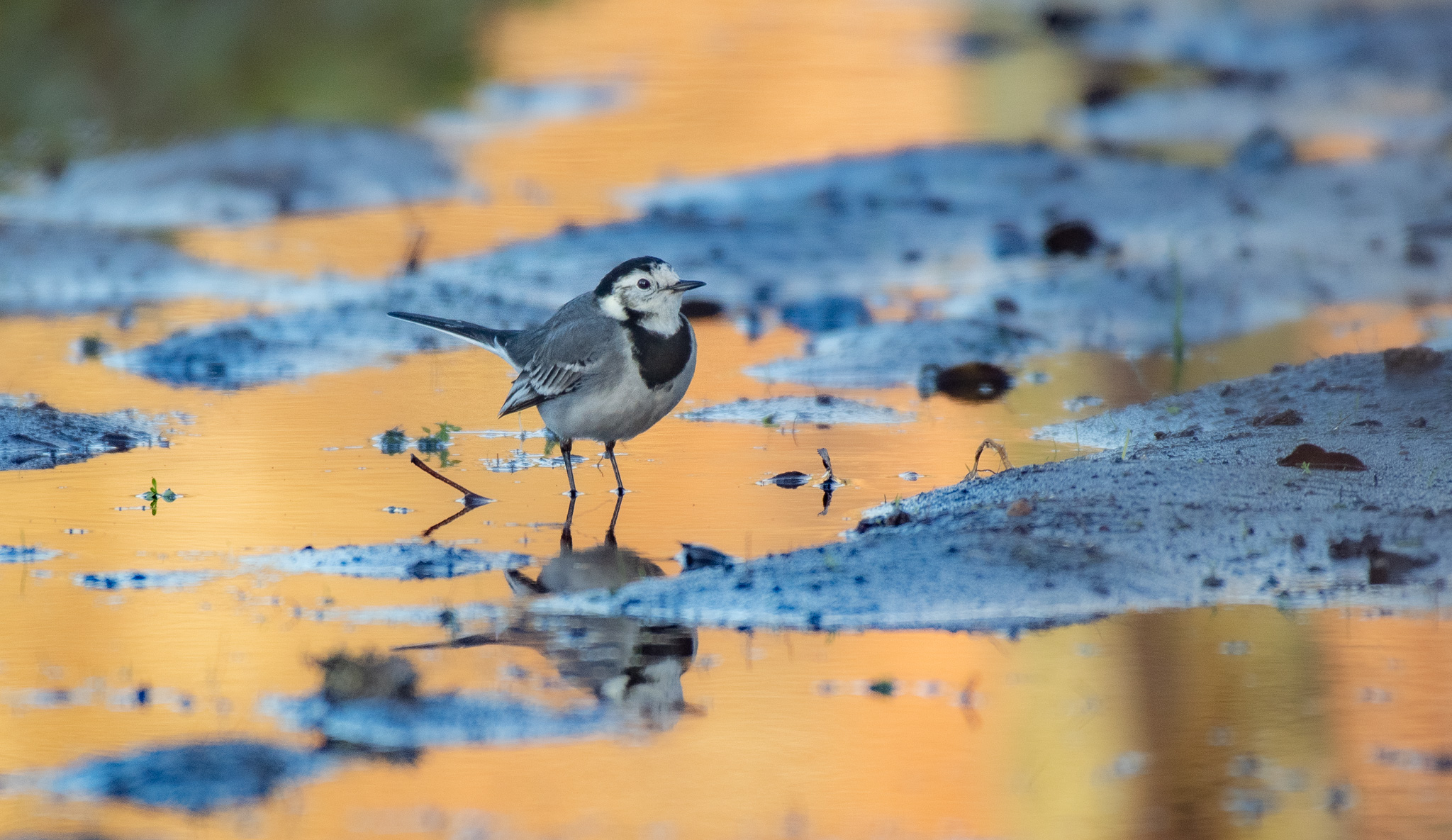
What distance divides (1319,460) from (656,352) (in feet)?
7.62

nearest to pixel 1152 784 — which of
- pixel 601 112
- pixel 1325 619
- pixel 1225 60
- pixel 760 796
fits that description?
pixel 760 796

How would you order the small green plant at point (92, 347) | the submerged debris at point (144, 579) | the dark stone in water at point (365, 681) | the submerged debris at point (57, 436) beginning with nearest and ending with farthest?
the dark stone in water at point (365, 681) → the submerged debris at point (144, 579) → the submerged debris at point (57, 436) → the small green plant at point (92, 347)

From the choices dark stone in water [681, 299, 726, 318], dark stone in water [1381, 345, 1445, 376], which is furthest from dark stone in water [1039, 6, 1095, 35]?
dark stone in water [1381, 345, 1445, 376]

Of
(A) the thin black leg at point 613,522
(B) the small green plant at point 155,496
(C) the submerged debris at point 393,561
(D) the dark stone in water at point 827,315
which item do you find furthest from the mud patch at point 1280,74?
(C) the submerged debris at point 393,561

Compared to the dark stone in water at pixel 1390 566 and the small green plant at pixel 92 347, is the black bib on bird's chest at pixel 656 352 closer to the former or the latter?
the dark stone in water at pixel 1390 566

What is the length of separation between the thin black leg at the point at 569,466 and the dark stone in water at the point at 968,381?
199 cm

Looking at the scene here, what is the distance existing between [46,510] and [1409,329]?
6.56m

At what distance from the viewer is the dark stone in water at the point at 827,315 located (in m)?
10.6

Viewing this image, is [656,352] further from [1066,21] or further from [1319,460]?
[1066,21]

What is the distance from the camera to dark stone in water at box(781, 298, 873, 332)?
34.6 ft

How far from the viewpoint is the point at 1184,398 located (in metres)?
8.05

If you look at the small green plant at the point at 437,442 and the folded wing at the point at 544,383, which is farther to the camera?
the small green plant at the point at 437,442

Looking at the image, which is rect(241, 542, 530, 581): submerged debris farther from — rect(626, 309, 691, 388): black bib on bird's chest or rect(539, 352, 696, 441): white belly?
rect(626, 309, 691, 388): black bib on bird's chest

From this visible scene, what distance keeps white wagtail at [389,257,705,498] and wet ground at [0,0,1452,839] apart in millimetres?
272
